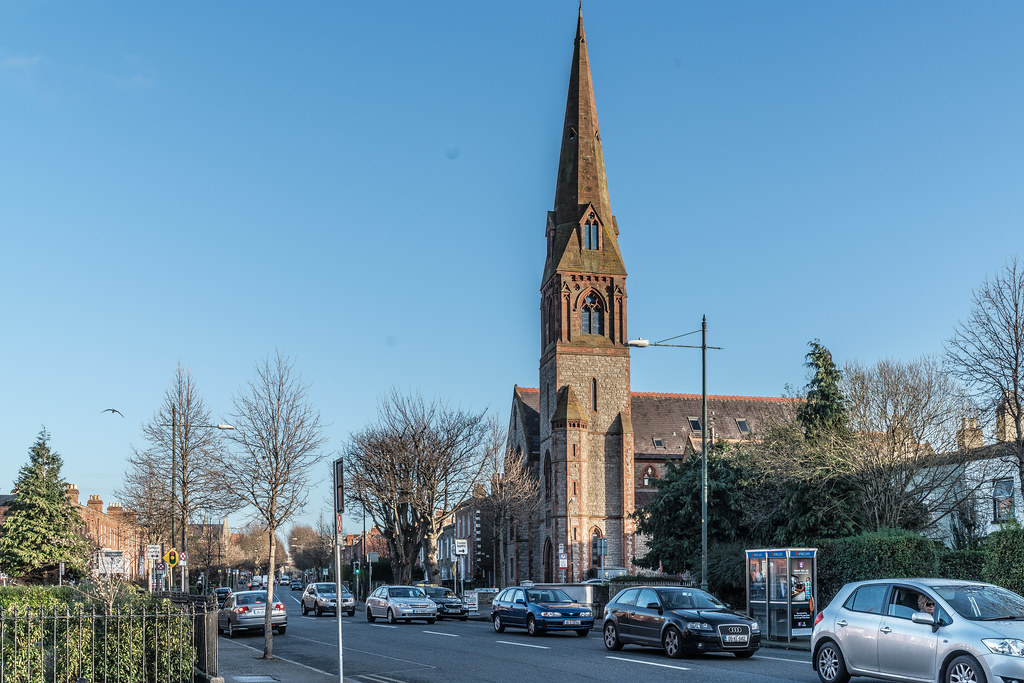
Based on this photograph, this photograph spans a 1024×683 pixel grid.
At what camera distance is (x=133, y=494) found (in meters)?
49.6

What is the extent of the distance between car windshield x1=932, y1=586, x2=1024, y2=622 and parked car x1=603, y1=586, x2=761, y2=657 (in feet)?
22.6

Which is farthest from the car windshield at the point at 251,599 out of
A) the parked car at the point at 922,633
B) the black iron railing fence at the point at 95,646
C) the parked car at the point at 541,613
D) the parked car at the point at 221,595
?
the parked car at the point at 922,633

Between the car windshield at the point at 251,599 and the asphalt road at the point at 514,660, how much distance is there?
9.45ft

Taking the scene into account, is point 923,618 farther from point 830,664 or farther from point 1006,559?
point 1006,559

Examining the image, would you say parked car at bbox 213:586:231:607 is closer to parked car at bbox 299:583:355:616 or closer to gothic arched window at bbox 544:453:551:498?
parked car at bbox 299:583:355:616

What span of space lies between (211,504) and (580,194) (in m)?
42.7

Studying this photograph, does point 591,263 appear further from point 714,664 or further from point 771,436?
point 714,664

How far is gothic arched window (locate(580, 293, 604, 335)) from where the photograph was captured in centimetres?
6969

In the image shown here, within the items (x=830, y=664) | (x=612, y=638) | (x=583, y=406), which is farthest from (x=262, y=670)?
(x=583, y=406)

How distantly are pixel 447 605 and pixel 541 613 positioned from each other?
44.0ft

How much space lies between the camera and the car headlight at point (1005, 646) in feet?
39.3

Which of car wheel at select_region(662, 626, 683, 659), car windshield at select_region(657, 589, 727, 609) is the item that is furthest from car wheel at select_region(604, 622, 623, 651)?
car wheel at select_region(662, 626, 683, 659)

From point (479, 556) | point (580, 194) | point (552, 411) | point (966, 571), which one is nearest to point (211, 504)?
point (966, 571)

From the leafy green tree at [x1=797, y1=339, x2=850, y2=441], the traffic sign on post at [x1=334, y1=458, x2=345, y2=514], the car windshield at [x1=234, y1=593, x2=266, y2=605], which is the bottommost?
the car windshield at [x1=234, y1=593, x2=266, y2=605]
